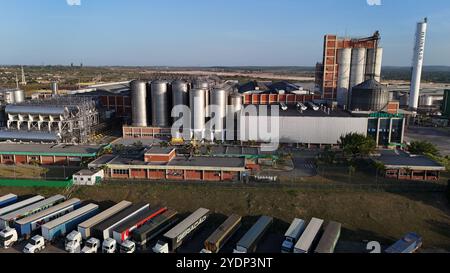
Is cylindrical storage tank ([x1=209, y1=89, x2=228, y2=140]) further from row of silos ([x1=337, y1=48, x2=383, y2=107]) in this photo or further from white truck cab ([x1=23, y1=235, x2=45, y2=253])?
white truck cab ([x1=23, y1=235, x2=45, y2=253])

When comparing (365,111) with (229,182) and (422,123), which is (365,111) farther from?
(229,182)

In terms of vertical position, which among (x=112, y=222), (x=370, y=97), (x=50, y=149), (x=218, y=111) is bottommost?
(x=112, y=222)

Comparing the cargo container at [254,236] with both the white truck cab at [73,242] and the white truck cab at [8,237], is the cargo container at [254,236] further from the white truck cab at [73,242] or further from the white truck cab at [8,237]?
the white truck cab at [8,237]

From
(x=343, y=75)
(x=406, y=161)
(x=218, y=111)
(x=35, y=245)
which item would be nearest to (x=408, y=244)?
(x=406, y=161)

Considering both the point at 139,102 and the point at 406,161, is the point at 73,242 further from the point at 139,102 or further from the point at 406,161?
the point at 406,161

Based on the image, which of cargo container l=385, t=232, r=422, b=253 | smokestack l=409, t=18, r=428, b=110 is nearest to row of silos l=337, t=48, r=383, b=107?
smokestack l=409, t=18, r=428, b=110
